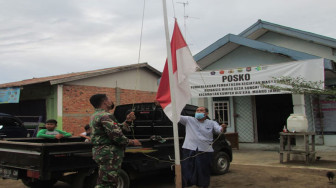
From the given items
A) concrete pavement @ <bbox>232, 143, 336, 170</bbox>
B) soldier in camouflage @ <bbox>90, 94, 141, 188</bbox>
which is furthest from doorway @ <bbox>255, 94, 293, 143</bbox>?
soldier in camouflage @ <bbox>90, 94, 141, 188</bbox>

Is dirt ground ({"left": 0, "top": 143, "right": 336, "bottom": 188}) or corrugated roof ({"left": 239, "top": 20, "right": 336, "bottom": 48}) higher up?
corrugated roof ({"left": 239, "top": 20, "right": 336, "bottom": 48})

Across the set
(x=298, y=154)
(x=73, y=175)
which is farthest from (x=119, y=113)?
(x=298, y=154)

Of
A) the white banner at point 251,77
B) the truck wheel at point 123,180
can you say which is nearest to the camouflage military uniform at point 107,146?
the truck wheel at point 123,180

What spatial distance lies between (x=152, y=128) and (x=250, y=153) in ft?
16.3

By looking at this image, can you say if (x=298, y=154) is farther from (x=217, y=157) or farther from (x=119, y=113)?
(x=119, y=113)

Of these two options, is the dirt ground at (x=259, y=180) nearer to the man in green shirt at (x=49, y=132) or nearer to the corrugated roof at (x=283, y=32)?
the man in green shirt at (x=49, y=132)

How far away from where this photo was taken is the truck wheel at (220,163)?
22.3ft

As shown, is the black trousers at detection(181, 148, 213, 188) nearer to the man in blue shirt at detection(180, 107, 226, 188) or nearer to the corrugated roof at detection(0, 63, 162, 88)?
the man in blue shirt at detection(180, 107, 226, 188)

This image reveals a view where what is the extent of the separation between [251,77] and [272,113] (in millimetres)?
5979

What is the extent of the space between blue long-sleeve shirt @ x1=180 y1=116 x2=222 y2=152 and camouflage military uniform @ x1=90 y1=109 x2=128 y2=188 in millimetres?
1654

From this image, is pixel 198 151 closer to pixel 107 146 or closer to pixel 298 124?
pixel 107 146

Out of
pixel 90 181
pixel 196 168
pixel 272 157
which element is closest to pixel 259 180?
pixel 196 168

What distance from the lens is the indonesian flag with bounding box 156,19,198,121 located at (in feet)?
14.5

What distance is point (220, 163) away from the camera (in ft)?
23.0
